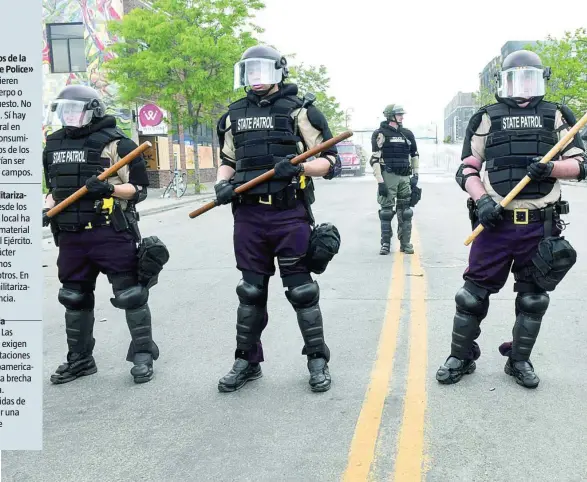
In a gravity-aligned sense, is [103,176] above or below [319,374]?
above

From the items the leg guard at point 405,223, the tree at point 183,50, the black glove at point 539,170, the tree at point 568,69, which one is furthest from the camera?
the tree at point 568,69

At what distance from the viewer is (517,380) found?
414cm

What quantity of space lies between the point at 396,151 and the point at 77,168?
19.7 ft

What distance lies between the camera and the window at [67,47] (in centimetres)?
2708

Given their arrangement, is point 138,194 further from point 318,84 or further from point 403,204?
point 318,84

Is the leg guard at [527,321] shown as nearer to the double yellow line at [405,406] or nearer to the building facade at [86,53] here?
the double yellow line at [405,406]

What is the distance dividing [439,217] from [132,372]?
11693mm

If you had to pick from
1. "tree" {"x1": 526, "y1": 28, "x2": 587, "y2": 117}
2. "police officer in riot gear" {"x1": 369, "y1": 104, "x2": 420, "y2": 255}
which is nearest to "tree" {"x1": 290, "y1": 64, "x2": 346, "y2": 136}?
"tree" {"x1": 526, "y1": 28, "x2": 587, "y2": 117}

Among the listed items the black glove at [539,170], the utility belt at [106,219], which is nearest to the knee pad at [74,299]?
the utility belt at [106,219]

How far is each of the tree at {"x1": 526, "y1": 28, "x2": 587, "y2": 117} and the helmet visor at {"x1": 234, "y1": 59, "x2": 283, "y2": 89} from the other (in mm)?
32099

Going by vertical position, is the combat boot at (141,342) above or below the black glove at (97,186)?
below

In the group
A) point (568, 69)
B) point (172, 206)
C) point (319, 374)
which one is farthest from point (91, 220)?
point (568, 69)

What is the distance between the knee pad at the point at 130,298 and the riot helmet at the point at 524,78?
2750 mm

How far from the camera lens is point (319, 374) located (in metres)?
4.17
